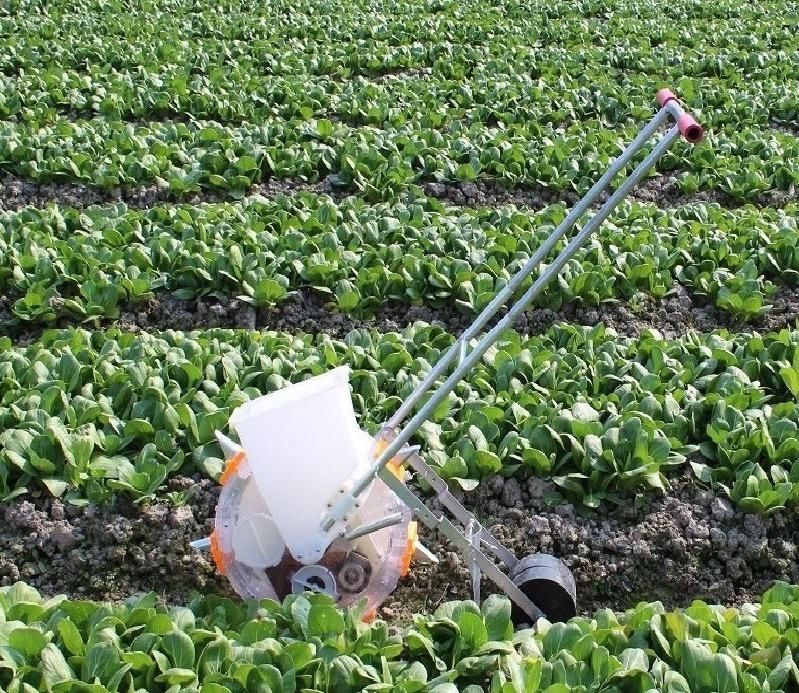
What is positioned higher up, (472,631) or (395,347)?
(395,347)

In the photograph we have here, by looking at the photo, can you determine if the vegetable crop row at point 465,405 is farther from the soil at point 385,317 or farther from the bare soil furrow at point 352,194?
the bare soil furrow at point 352,194

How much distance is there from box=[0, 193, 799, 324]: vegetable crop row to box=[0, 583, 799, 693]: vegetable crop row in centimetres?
290

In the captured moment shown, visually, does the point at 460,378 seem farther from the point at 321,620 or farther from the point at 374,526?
the point at 321,620

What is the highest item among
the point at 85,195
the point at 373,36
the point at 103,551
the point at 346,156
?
the point at 373,36

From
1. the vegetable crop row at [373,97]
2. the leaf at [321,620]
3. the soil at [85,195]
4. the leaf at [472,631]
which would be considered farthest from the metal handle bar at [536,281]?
the vegetable crop row at [373,97]

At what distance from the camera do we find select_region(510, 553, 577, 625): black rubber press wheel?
12.1ft

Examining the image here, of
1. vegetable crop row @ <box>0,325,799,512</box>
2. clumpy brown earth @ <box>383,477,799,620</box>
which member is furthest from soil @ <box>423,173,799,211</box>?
clumpy brown earth @ <box>383,477,799,620</box>

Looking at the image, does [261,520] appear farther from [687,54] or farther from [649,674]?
[687,54]

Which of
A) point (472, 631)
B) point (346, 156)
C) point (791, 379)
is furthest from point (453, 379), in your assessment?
point (346, 156)

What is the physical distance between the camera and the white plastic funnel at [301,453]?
3393 millimetres

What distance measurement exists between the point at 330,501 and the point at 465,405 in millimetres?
1509

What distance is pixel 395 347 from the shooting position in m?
5.25

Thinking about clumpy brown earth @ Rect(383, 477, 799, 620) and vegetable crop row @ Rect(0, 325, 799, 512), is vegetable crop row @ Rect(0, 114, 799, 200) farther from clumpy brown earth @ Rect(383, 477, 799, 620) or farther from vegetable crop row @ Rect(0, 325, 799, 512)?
clumpy brown earth @ Rect(383, 477, 799, 620)

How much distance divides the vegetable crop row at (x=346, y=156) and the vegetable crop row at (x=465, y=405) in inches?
110
